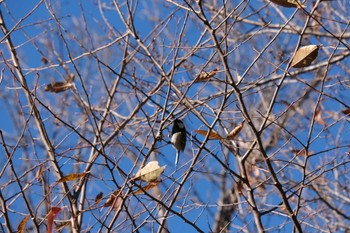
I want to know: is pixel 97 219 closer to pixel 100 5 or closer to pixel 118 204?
pixel 118 204

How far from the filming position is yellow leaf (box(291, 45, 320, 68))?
2600 millimetres

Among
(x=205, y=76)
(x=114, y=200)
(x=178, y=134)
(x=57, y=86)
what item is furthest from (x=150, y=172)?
(x=57, y=86)

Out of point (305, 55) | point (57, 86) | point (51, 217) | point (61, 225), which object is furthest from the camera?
point (57, 86)

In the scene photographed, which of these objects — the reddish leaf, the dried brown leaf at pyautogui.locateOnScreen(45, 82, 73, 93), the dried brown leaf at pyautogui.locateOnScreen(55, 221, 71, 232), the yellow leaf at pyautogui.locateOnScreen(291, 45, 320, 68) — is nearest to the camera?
the yellow leaf at pyautogui.locateOnScreen(291, 45, 320, 68)

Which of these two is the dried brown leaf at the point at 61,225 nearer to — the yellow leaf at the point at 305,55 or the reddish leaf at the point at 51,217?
the reddish leaf at the point at 51,217

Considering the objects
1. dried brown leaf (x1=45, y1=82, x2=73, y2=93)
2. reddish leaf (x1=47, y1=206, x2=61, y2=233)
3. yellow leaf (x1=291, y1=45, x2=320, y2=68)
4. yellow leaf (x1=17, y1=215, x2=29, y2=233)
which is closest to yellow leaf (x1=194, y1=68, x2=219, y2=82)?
yellow leaf (x1=291, y1=45, x2=320, y2=68)

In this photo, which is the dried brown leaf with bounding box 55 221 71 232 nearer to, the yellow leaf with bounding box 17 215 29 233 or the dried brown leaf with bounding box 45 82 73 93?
the yellow leaf with bounding box 17 215 29 233

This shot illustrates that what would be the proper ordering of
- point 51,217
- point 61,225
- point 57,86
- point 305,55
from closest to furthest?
point 305,55
point 51,217
point 61,225
point 57,86

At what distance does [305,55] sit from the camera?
260cm

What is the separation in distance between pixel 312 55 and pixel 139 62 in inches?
83.2

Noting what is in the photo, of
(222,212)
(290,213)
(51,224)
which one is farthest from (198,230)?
(222,212)

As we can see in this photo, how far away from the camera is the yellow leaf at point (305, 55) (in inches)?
102

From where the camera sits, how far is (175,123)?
3043 millimetres

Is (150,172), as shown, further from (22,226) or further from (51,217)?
(22,226)
